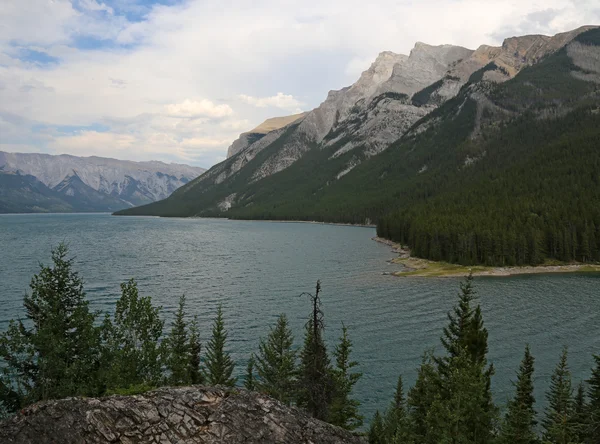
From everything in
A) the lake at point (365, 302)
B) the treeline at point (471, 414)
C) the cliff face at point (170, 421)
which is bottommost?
the lake at point (365, 302)

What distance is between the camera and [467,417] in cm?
3050

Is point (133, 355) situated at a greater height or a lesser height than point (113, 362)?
greater

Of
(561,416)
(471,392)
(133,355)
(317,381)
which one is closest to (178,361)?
(133,355)

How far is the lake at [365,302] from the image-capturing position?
6184 cm

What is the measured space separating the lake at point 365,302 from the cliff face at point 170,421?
31.4 m

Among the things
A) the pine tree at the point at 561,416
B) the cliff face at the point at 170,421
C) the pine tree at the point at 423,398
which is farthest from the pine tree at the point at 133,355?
the pine tree at the point at 561,416

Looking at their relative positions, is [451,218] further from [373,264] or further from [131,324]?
[131,324]

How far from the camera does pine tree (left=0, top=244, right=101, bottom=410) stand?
36094 mm

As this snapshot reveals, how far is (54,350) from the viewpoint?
3612cm

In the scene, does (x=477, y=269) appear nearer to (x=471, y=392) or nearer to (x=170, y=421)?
(x=471, y=392)

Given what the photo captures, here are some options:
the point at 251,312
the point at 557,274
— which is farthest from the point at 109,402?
the point at 557,274

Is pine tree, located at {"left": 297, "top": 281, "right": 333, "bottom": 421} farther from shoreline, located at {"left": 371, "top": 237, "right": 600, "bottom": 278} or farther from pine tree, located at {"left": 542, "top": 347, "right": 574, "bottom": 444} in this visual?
shoreline, located at {"left": 371, "top": 237, "right": 600, "bottom": 278}

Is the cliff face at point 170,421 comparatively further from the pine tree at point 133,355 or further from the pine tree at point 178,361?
the pine tree at point 178,361

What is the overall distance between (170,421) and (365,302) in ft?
256
